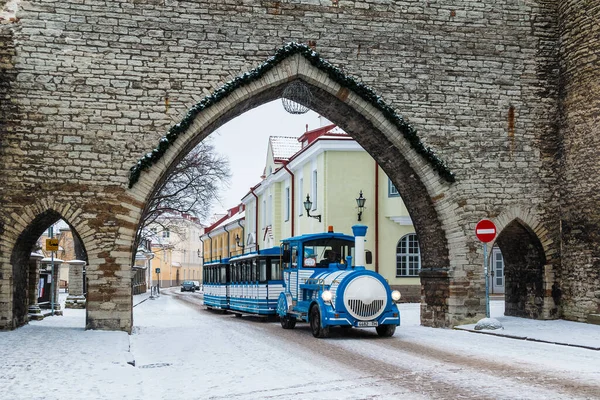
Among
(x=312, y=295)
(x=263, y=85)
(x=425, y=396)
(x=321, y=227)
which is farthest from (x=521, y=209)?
(x=321, y=227)

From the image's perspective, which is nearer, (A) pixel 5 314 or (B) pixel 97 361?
(B) pixel 97 361

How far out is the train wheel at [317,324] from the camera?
13.4 m

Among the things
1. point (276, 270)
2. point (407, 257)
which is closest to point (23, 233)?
point (276, 270)

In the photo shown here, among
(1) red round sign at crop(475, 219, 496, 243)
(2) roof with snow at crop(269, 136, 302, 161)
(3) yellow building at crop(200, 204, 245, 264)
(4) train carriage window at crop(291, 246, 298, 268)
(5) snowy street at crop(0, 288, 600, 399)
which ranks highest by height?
(2) roof with snow at crop(269, 136, 302, 161)

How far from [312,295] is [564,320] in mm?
5757

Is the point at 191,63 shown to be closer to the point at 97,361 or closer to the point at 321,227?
the point at 97,361

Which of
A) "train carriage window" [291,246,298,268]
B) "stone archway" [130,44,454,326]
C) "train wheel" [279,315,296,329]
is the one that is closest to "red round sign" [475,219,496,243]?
"stone archway" [130,44,454,326]

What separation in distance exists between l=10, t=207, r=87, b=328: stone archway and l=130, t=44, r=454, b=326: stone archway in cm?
182

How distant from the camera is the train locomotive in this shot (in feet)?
→ 43.5

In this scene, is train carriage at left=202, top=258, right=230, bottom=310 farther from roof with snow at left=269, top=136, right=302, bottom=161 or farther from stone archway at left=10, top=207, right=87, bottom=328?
roof with snow at left=269, top=136, right=302, bottom=161

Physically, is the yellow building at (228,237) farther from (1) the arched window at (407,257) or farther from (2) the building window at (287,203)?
(1) the arched window at (407,257)

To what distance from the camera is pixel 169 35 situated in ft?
49.5

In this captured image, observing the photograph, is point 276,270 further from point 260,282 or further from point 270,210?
point 270,210

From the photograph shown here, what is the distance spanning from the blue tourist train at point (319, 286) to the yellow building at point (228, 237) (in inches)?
955
